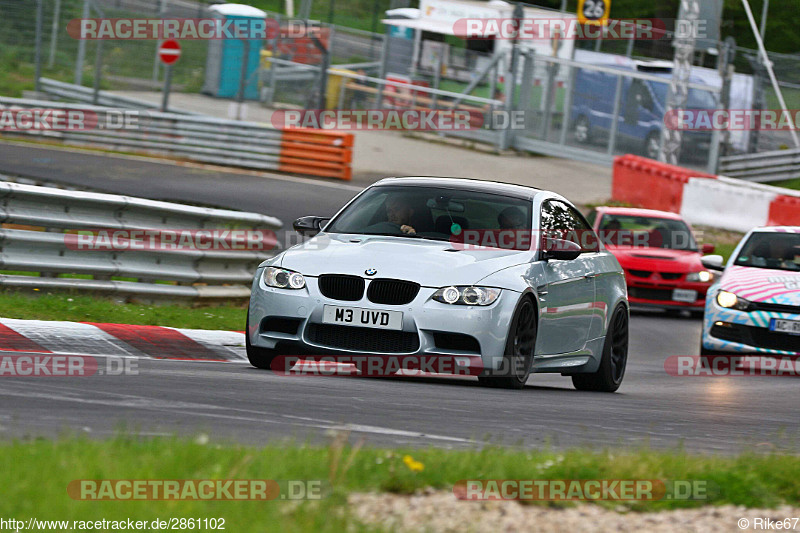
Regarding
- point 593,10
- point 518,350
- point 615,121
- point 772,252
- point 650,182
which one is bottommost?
point 650,182

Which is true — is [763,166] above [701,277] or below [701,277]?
above

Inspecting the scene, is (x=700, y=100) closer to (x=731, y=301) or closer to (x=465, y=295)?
(x=731, y=301)

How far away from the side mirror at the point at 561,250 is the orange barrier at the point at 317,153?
1958cm

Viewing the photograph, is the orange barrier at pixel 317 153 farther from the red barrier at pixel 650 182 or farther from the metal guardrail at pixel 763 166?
the metal guardrail at pixel 763 166

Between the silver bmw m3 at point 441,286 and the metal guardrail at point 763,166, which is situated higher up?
the silver bmw m3 at point 441,286

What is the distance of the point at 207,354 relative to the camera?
998 cm

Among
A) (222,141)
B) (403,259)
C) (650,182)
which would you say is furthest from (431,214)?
(222,141)

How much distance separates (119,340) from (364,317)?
205 centimetres

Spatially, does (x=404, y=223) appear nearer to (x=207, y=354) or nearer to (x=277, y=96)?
(x=207, y=354)

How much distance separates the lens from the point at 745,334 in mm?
13469

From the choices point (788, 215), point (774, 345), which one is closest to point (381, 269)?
point (774, 345)

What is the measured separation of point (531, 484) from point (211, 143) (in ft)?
80.9

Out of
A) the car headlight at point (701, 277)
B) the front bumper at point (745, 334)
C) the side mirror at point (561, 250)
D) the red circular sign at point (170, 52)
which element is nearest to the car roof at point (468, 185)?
the side mirror at point (561, 250)

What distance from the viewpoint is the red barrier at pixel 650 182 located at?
27234 millimetres
